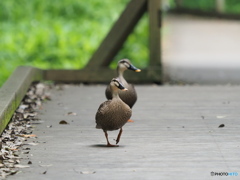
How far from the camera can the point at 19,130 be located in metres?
7.43

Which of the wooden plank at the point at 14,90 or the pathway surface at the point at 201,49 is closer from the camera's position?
the wooden plank at the point at 14,90

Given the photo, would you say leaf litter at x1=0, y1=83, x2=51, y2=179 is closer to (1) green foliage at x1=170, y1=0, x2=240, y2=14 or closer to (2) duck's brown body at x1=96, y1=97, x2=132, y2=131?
(2) duck's brown body at x1=96, y1=97, x2=132, y2=131

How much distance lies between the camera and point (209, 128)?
754 centimetres

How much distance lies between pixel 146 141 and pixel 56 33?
376 inches

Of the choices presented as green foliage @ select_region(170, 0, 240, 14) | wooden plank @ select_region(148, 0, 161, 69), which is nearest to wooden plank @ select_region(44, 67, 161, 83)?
wooden plank @ select_region(148, 0, 161, 69)

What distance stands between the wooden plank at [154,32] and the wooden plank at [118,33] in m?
0.21

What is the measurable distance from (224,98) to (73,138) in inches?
130

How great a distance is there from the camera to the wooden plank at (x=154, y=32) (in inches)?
449

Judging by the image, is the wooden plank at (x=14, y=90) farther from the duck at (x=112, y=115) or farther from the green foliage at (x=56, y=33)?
the green foliage at (x=56, y=33)

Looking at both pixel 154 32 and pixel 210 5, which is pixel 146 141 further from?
pixel 210 5

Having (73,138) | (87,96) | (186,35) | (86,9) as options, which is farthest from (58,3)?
(73,138)

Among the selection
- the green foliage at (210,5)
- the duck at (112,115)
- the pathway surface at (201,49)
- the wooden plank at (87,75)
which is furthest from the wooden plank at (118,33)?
the green foliage at (210,5)

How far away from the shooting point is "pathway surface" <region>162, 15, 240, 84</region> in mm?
12859

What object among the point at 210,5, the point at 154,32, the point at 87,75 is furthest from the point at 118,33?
the point at 210,5
